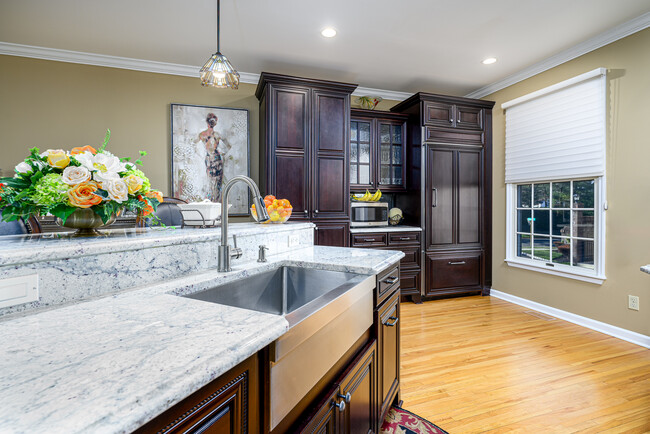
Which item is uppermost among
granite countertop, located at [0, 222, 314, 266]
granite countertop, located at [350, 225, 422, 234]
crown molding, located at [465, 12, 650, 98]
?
crown molding, located at [465, 12, 650, 98]

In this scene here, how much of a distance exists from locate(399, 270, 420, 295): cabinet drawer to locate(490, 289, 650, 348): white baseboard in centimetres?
111

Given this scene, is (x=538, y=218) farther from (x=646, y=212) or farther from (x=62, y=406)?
(x=62, y=406)

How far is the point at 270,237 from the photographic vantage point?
5.52ft

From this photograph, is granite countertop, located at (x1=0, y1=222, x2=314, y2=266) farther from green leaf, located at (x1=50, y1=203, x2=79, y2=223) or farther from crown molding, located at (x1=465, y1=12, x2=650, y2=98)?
crown molding, located at (x1=465, y1=12, x2=650, y2=98)

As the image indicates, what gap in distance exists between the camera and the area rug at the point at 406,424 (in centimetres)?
164

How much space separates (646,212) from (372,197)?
247 cm

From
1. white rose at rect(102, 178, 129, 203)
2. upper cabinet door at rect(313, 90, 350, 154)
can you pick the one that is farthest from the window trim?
white rose at rect(102, 178, 129, 203)

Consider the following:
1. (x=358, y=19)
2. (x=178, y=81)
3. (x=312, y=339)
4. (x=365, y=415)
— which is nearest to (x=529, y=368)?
(x=365, y=415)

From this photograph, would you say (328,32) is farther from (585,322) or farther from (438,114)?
(585,322)

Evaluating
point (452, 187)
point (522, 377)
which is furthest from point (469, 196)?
point (522, 377)

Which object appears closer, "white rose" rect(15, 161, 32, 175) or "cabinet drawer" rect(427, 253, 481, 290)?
"white rose" rect(15, 161, 32, 175)

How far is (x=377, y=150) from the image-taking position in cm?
406

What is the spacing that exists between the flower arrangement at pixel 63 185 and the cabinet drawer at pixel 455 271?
3.51 m

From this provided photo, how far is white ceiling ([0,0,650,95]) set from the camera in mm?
2523
